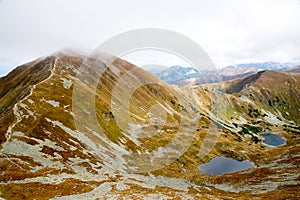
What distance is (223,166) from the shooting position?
128m

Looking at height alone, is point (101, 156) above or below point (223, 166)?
above

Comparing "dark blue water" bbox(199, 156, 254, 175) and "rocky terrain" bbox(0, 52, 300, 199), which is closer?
"rocky terrain" bbox(0, 52, 300, 199)

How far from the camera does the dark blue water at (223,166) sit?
120m

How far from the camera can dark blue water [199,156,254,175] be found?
394 feet

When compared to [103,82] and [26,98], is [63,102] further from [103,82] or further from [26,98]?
[103,82]

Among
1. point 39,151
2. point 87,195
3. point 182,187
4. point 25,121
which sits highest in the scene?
point 25,121

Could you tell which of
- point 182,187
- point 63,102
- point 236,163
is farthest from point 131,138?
point 236,163

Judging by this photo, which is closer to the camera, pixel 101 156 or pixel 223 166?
pixel 101 156

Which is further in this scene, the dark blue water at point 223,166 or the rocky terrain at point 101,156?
the dark blue water at point 223,166

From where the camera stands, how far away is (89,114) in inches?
5148

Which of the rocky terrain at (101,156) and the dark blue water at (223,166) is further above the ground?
the rocky terrain at (101,156)

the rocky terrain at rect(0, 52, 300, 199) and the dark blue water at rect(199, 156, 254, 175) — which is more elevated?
the rocky terrain at rect(0, 52, 300, 199)

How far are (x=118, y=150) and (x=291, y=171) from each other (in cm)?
7521

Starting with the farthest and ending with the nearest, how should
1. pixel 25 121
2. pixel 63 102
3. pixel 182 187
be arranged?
1. pixel 63 102
2. pixel 25 121
3. pixel 182 187
